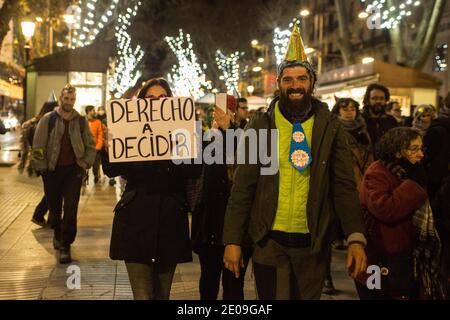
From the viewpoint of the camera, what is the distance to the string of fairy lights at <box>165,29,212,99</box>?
5503 centimetres

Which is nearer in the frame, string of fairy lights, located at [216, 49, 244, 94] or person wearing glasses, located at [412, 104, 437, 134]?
person wearing glasses, located at [412, 104, 437, 134]

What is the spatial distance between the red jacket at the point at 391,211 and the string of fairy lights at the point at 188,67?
48.5 meters

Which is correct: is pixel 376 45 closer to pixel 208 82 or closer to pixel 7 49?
pixel 208 82

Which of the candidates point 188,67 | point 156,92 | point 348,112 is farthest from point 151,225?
point 188,67

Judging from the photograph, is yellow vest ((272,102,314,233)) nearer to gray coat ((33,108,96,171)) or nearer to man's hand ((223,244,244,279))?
man's hand ((223,244,244,279))

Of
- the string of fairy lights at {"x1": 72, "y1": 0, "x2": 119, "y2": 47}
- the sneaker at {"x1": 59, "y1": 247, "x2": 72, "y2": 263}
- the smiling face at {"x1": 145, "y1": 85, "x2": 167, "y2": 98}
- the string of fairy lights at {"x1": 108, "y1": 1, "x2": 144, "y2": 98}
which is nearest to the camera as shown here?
the smiling face at {"x1": 145, "y1": 85, "x2": 167, "y2": 98}

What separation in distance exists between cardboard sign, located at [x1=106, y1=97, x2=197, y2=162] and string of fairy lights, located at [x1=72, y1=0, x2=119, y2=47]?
21.9 m

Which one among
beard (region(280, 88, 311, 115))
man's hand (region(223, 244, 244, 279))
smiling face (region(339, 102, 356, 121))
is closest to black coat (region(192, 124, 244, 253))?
man's hand (region(223, 244, 244, 279))

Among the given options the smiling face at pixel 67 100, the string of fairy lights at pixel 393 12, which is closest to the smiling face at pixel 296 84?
the smiling face at pixel 67 100

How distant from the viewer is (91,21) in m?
27.2

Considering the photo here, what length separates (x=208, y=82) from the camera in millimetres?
62719

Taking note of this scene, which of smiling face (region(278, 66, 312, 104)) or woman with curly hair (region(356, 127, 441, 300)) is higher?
smiling face (region(278, 66, 312, 104))

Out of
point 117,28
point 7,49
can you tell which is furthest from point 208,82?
point 7,49

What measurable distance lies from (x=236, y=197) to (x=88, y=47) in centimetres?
1723
